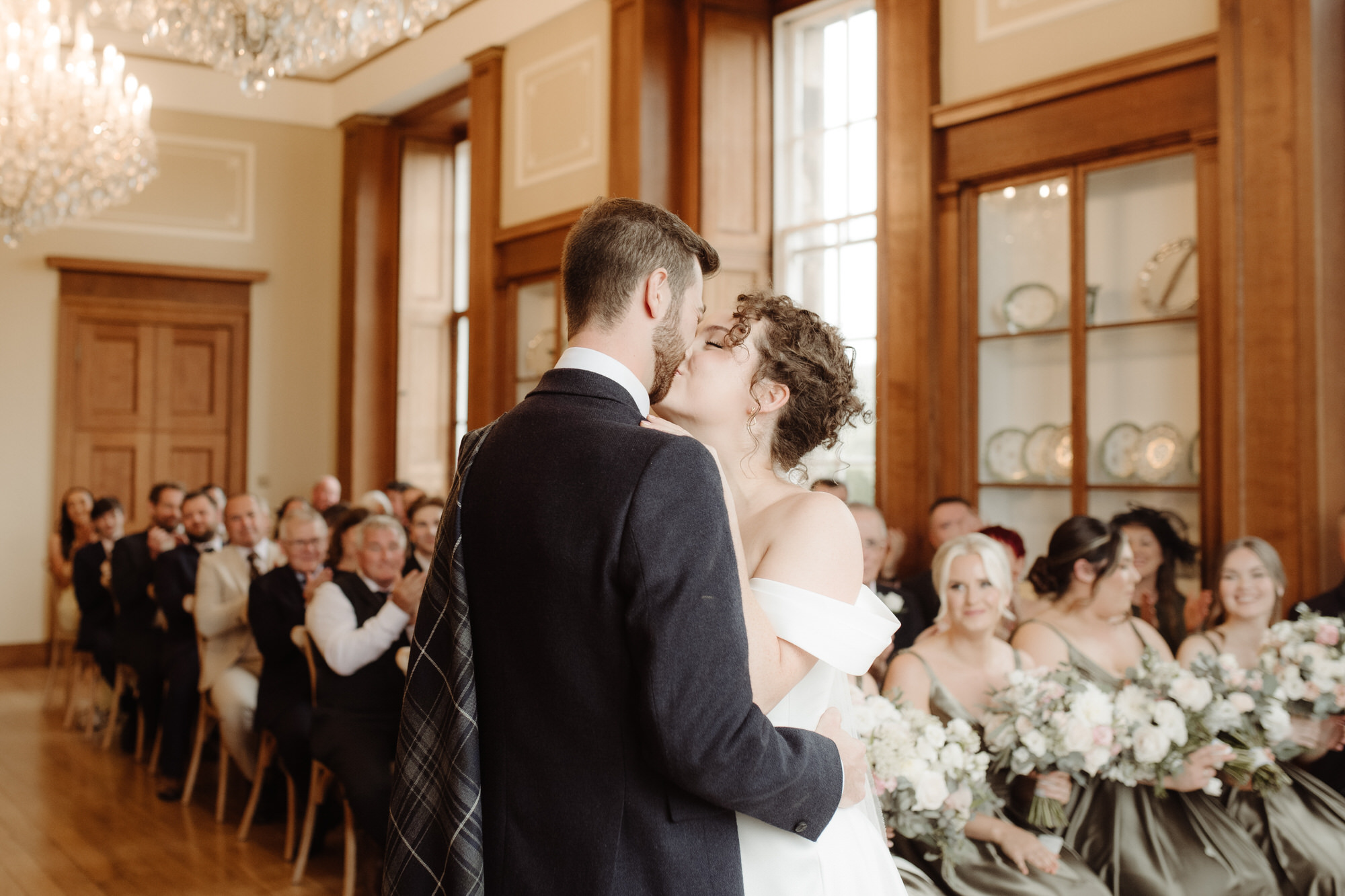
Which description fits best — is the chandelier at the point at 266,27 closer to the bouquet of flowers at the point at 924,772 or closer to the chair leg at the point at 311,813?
the chair leg at the point at 311,813

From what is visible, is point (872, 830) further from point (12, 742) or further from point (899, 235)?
point (12, 742)

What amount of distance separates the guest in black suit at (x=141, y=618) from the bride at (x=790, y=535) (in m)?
5.32

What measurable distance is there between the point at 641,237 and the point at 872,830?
1.05 metres

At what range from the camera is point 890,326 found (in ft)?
19.0

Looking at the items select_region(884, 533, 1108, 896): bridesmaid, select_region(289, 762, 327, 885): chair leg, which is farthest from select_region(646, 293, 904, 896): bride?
select_region(289, 762, 327, 885): chair leg

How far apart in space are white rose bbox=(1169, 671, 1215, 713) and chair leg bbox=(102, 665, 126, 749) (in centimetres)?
584

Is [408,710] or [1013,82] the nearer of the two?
[408,710]

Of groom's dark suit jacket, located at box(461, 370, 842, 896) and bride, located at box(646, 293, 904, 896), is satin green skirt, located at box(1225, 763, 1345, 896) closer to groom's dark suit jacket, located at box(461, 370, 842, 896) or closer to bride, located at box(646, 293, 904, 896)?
bride, located at box(646, 293, 904, 896)

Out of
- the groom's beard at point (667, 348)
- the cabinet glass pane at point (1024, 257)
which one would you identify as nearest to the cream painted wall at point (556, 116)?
the cabinet glass pane at point (1024, 257)

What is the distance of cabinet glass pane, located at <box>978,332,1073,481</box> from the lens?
537 cm

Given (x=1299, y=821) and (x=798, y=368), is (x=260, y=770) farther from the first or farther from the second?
(x=798, y=368)

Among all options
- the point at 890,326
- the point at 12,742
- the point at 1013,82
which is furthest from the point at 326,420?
the point at 1013,82

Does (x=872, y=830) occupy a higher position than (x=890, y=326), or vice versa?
(x=890, y=326)

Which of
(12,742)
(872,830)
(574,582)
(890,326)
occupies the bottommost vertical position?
(12,742)
